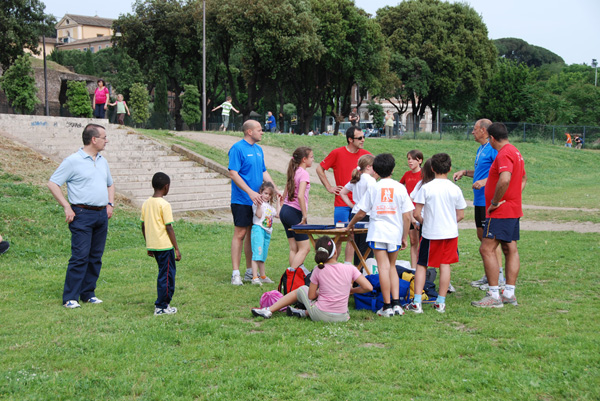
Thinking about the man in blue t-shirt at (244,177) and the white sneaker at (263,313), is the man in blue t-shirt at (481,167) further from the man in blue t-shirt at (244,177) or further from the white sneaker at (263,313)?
the white sneaker at (263,313)

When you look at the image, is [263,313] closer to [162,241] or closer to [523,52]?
[162,241]

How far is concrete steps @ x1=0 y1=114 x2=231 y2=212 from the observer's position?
656 inches

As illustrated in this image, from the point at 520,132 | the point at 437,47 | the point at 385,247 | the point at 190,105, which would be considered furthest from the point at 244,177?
the point at 437,47

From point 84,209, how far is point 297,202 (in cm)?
267

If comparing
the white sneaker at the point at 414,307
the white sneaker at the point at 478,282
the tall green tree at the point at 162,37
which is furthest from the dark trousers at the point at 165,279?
the tall green tree at the point at 162,37

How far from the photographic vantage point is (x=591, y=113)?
61.0 meters

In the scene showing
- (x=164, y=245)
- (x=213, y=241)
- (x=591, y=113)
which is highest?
(x=591, y=113)

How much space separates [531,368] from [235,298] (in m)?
3.62

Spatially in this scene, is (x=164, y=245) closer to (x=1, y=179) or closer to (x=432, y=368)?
(x=432, y=368)

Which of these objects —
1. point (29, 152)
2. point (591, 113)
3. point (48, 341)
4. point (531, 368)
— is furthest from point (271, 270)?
point (591, 113)

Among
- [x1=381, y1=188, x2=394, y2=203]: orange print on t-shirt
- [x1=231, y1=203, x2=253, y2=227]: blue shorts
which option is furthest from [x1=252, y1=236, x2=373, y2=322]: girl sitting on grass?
[x1=231, y1=203, x2=253, y2=227]: blue shorts

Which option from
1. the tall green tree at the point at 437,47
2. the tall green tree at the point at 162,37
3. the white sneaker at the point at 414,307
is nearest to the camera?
the white sneaker at the point at 414,307

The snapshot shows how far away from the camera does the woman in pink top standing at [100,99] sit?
2205 centimetres

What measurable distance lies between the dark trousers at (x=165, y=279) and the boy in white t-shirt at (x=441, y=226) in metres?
2.74
